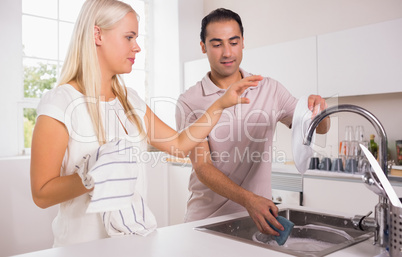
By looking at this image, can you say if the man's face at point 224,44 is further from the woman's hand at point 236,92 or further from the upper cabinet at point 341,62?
the upper cabinet at point 341,62

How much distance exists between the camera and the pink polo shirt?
1771mm

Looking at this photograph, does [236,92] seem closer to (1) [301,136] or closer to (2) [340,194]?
(1) [301,136]

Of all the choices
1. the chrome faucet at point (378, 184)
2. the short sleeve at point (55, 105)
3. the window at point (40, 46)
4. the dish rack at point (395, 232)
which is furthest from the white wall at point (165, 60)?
the dish rack at point (395, 232)

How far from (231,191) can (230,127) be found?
15.5 inches

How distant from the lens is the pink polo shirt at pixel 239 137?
177 cm

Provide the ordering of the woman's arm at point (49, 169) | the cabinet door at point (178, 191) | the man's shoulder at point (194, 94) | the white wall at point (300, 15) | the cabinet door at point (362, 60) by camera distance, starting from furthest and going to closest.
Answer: the cabinet door at point (178, 191)
the white wall at point (300, 15)
the cabinet door at point (362, 60)
the man's shoulder at point (194, 94)
the woman's arm at point (49, 169)

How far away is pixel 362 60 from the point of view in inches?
107

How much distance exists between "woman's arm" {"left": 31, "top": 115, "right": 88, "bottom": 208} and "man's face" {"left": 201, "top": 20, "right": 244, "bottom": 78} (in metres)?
0.89

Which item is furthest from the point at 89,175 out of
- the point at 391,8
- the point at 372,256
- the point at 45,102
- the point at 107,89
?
the point at 391,8

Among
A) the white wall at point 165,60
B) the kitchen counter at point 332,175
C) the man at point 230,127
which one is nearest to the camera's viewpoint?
the man at point 230,127

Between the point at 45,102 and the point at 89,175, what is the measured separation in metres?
0.33

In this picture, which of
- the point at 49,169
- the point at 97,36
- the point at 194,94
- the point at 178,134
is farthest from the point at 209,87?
the point at 49,169

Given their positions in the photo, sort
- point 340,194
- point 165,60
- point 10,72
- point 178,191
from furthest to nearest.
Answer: point 165,60 < point 178,191 < point 10,72 < point 340,194

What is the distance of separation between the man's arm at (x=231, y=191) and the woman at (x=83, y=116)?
0.39 metres
